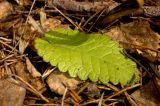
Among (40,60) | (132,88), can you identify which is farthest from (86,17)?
(132,88)

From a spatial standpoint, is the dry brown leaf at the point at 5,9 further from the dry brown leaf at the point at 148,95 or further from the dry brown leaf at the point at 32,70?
the dry brown leaf at the point at 148,95

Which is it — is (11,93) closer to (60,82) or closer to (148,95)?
(60,82)

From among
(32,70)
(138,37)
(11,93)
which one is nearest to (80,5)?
(138,37)

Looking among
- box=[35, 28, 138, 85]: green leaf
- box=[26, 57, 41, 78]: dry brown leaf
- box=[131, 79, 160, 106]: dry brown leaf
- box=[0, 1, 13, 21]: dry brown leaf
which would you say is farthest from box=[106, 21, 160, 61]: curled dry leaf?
box=[0, 1, 13, 21]: dry brown leaf

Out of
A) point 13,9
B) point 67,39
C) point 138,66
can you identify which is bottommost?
point 138,66

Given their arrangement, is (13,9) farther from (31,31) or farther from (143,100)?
(143,100)

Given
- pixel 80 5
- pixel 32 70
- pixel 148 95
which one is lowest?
pixel 148 95
